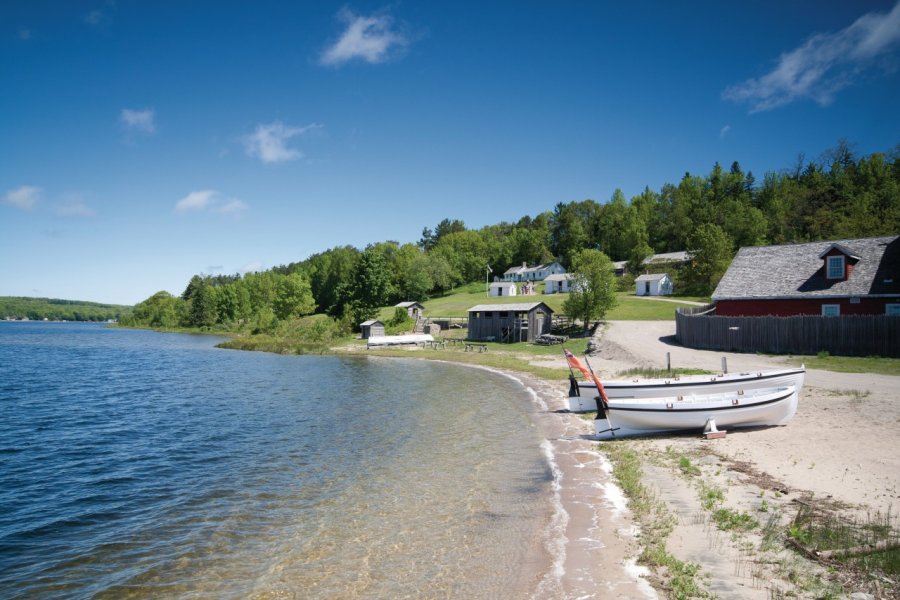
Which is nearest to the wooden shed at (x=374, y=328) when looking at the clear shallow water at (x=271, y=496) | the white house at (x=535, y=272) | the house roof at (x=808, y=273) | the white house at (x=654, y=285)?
the clear shallow water at (x=271, y=496)

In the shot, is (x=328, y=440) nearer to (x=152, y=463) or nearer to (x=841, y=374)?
(x=152, y=463)

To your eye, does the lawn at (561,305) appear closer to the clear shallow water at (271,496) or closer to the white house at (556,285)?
the white house at (556,285)

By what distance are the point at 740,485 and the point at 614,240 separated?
113 metres

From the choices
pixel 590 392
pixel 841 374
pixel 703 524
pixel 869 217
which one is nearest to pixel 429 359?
pixel 590 392

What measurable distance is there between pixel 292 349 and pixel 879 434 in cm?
5593

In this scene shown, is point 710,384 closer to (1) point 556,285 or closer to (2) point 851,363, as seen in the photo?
(2) point 851,363

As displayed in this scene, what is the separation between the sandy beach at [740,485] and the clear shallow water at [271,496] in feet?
3.43

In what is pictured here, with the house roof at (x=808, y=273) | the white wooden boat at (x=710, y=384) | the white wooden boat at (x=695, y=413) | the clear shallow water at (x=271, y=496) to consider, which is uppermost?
the house roof at (x=808, y=273)

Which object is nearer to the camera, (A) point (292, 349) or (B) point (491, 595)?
(B) point (491, 595)

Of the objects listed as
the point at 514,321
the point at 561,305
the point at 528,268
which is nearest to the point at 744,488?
the point at 514,321

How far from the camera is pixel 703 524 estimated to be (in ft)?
33.9

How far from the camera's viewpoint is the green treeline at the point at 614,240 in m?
81.4

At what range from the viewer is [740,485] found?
12391 mm

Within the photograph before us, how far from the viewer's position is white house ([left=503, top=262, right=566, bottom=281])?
118662 millimetres
